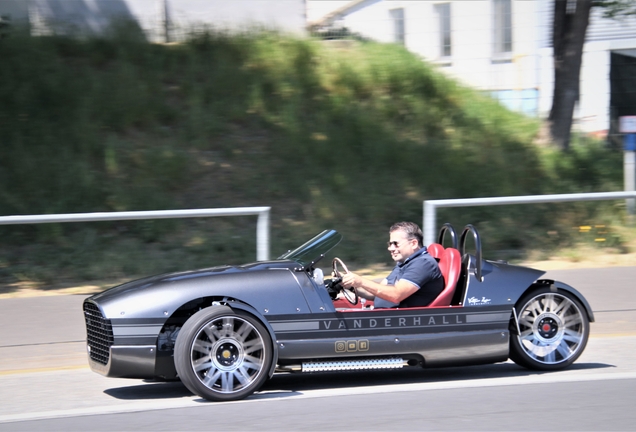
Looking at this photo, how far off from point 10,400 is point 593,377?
4199mm

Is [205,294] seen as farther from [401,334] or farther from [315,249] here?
[401,334]

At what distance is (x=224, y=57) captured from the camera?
51.0 ft

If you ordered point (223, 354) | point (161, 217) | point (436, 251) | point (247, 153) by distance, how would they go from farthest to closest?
1. point (247, 153)
2. point (161, 217)
3. point (436, 251)
4. point (223, 354)

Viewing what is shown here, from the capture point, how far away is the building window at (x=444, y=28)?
917 inches

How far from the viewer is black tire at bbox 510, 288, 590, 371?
624cm

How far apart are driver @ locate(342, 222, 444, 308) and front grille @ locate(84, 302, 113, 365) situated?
5.36ft

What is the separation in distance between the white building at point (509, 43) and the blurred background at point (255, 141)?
3.27 meters

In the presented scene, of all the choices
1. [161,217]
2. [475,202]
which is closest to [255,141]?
[475,202]

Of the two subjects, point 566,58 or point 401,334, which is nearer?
point 401,334

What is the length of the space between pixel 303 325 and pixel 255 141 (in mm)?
8443

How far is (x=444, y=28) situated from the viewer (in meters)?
23.9

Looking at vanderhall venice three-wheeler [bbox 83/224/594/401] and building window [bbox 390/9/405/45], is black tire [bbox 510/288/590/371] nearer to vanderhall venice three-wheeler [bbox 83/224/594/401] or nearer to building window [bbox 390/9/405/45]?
vanderhall venice three-wheeler [bbox 83/224/594/401]

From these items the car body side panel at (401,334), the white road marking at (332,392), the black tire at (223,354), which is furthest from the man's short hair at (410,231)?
the black tire at (223,354)

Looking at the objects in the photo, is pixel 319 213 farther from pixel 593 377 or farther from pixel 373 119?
pixel 593 377
